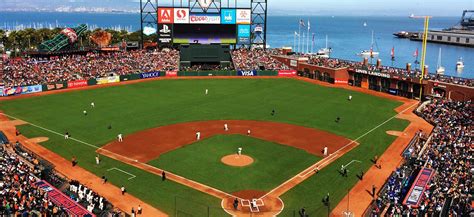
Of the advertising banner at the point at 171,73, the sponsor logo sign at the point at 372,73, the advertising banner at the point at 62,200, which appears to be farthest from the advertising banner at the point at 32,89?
the sponsor logo sign at the point at 372,73

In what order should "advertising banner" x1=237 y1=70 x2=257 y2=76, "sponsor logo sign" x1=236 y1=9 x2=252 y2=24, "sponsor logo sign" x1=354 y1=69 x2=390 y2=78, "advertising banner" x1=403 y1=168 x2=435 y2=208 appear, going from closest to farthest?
"advertising banner" x1=403 y1=168 x2=435 y2=208
"sponsor logo sign" x1=354 y1=69 x2=390 y2=78
"advertising banner" x1=237 y1=70 x2=257 y2=76
"sponsor logo sign" x1=236 y1=9 x2=252 y2=24

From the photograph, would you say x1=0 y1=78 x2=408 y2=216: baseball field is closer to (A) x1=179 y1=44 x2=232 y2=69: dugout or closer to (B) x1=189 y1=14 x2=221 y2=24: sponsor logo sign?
(A) x1=179 y1=44 x2=232 y2=69: dugout

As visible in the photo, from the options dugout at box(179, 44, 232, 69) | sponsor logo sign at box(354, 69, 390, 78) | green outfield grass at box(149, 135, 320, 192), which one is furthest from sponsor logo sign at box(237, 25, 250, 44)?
green outfield grass at box(149, 135, 320, 192)

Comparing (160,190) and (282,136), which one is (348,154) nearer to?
(282,136)

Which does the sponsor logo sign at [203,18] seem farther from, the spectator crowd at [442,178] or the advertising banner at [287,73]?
the spectator crowd at [442,178]

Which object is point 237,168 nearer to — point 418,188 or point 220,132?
point 220,132

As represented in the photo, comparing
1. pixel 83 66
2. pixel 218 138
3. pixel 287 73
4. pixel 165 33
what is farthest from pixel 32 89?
pixel 287 73
